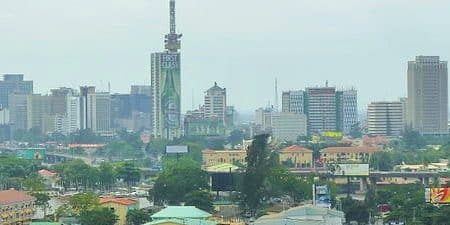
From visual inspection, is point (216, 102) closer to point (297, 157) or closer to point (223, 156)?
point (223, 156)

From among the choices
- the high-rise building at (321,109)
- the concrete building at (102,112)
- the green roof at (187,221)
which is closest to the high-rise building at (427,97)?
the high-rise building at (321,109)

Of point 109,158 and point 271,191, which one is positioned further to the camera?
point 109,158

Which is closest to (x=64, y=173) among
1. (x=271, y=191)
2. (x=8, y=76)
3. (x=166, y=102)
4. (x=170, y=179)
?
(x=170, y=179)

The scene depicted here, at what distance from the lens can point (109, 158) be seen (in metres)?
75.1

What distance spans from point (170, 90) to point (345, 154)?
24761 millimetres

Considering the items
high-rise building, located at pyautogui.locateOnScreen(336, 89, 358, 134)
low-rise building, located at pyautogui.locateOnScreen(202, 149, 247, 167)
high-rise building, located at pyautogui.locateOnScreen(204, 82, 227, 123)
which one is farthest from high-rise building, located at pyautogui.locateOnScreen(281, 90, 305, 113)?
low-rise building, located at pyautogui.locateOnScreen(202, 149, 247, 167)

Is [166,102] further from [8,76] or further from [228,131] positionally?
[8,76]

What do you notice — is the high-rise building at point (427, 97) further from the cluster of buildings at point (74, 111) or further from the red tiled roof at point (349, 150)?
the red tiled roof at point (349, 150)

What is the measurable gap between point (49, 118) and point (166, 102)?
29.1 m

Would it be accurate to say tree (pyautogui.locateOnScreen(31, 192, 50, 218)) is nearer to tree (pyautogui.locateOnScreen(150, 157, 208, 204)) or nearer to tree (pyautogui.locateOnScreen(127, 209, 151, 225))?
tree (pyautogui.locateOnScreen(150, 157, 208, 204))

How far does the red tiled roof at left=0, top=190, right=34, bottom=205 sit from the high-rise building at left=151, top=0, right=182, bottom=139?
47108 millimetres

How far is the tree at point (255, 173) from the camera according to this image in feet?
124

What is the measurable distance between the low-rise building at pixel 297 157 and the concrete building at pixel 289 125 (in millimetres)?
28614

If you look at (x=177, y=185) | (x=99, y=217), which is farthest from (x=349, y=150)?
(x=99, y=217)
